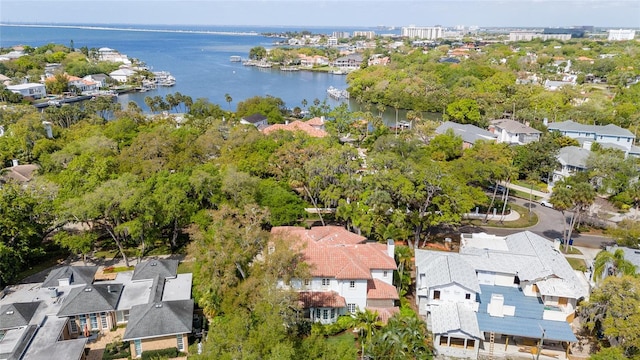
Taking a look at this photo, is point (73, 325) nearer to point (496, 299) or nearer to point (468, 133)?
point (496, 299)

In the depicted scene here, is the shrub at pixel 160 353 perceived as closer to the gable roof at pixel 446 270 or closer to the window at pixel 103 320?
the window at pixel 103 320

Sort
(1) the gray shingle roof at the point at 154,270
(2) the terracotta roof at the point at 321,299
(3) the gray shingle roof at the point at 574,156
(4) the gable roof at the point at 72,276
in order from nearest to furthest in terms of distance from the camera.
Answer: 1. (2) the terracotta roof at the point at 321,299
2. (4) the gable roof at the point at 72,276
3. (1) the gray shingle roof at the point at 154,270
4. (3) the gray shingle roof at the point at 574,156

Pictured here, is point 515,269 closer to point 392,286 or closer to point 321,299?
point 392,286

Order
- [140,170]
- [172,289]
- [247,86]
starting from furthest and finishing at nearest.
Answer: [247,86] < [140,170] < [172,289]

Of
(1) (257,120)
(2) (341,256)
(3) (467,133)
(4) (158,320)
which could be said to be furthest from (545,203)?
(1) (257,120)

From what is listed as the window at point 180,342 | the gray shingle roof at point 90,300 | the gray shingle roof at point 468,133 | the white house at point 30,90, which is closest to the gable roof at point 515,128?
the gray shingle roof at point 468,133

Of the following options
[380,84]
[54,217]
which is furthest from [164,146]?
[380,84]

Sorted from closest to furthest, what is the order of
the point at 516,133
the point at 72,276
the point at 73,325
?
the point at 73,325 → the point at 72,276 → the point at 516,133
